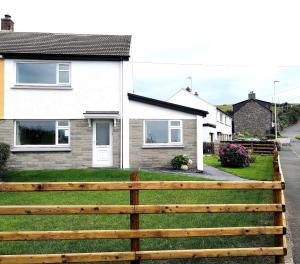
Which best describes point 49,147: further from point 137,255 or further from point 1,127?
point 137,255

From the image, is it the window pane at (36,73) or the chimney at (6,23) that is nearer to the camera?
the window pane at (36,73)

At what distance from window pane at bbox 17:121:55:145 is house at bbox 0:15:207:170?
0.05 meters

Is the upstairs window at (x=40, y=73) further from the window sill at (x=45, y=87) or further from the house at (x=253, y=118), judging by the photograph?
the house at (x=253, y=118)

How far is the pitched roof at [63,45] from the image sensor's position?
20844 mm

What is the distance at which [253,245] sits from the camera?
21.9 ft

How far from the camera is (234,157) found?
2522 cm

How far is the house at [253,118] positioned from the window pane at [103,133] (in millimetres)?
58572

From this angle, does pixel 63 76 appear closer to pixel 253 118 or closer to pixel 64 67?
pixel 64 67

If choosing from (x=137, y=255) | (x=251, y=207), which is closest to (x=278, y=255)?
(x=251, y=207)

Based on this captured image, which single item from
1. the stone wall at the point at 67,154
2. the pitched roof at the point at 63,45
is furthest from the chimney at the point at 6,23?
the stone wall at the point at 67,154

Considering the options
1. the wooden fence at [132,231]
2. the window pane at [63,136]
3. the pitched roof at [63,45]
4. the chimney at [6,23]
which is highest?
the chimney at [6,23]

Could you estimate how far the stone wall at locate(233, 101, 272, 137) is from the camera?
3000 inches

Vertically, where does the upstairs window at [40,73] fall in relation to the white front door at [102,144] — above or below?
above

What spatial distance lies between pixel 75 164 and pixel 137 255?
51.9 feet
